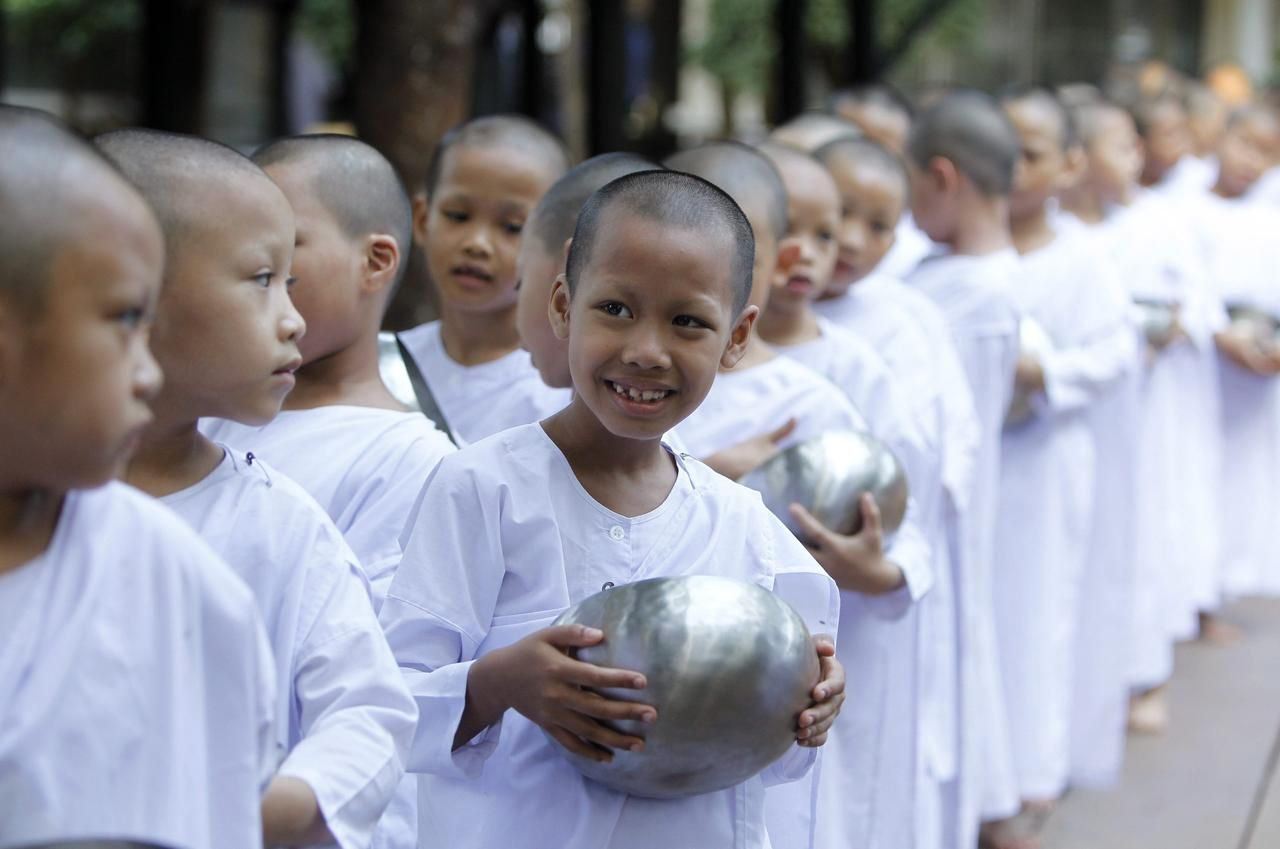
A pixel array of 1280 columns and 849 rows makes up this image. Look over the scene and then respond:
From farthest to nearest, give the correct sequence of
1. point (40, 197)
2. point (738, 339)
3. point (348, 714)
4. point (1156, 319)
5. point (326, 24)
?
point (326, 24) → point (1156, 319) → point (738, 339) → point (348, 714) → point (40, 197)

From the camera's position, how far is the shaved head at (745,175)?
364 centimetres

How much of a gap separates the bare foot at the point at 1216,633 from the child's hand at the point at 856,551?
505cm

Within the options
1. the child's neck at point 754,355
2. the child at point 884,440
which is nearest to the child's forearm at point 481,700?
the child's neck at point 754,355

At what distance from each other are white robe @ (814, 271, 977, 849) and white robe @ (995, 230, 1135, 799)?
0.74 metres

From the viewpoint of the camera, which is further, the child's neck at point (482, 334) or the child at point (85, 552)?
the child's neck at point (482, 334)

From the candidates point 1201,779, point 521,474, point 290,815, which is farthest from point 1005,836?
point 290,815

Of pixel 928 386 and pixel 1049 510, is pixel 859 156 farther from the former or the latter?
pixel 1049 510

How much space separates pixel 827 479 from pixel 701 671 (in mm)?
1165

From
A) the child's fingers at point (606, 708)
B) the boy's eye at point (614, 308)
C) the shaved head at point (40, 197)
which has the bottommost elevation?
the child's fingers at point (606, 708)

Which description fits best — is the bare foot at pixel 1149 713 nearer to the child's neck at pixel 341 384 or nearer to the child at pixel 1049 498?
the child at pixel 1049 498

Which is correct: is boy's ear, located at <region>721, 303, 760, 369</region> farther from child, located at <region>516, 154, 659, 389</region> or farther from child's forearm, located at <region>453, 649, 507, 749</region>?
child's forearm, located at <region>453, 649, 507, 749</region>

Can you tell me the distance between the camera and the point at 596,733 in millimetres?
2092

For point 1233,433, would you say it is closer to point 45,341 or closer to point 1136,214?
point 1136,214

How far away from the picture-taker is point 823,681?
7.36 feet
